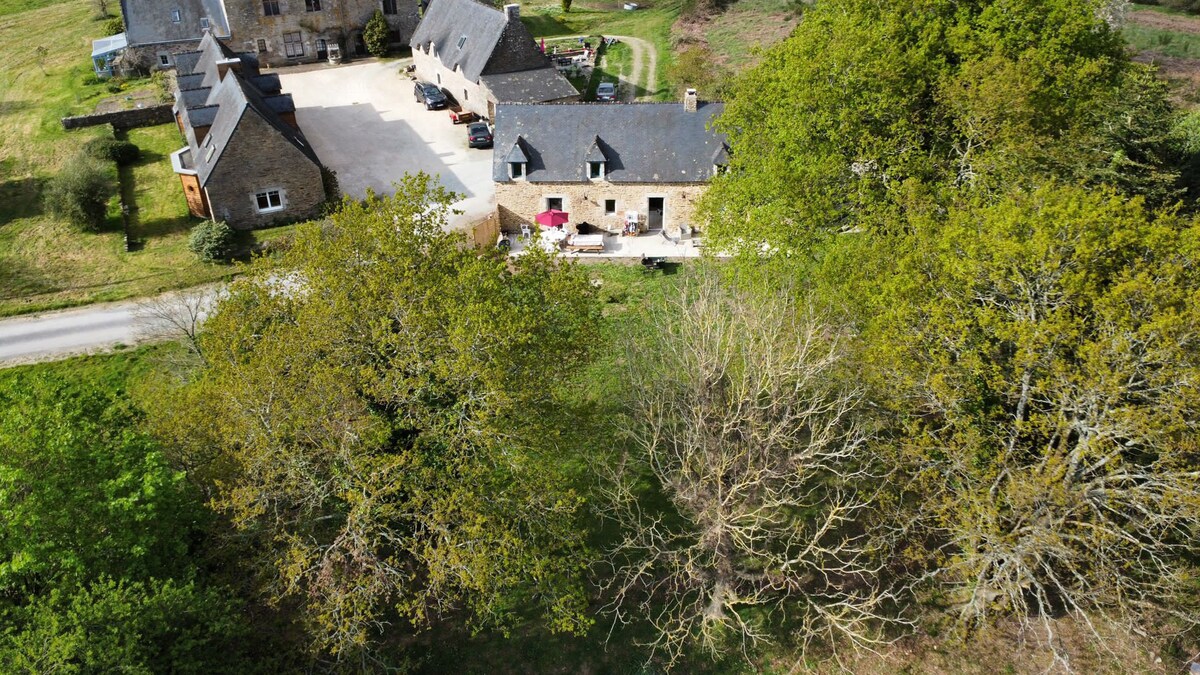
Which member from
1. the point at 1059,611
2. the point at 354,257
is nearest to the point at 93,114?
the point at 354,257

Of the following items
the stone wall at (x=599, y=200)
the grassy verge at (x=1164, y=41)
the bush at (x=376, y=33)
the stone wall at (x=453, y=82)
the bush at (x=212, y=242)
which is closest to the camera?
the bush at (x=212, y=242)

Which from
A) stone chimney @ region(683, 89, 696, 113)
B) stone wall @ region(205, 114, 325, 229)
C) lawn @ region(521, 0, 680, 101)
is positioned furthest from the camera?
lawn @ region(521, 0, 680, 101)

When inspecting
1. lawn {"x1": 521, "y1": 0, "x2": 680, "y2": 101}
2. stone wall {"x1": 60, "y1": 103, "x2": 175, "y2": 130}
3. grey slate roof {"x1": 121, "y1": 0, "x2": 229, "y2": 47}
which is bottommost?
stone wall {"x1": 60, "y1": 103, "x2": 175, "y2": 130}

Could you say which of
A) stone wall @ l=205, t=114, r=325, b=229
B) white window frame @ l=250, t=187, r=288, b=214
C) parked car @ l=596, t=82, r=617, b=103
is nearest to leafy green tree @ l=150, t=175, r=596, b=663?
stone wall @ l=205, t=114, r=325, b=229

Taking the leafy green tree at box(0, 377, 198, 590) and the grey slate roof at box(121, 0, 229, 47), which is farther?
the grey slate roof at box(121, 0, 229, 47)

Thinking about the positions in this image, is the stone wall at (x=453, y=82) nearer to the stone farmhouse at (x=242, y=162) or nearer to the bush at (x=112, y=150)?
the stone farmhouse at (x=242, y=162)

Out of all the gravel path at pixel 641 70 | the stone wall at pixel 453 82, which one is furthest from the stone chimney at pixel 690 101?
the gravel path at pixel 641 70

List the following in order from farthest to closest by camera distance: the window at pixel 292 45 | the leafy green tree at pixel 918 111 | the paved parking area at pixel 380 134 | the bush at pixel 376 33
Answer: the bush at pixel 376 33
the window at pixel 292 45
the paved parking area at pixel 380 134
the leafy green tree at pixel 918 111

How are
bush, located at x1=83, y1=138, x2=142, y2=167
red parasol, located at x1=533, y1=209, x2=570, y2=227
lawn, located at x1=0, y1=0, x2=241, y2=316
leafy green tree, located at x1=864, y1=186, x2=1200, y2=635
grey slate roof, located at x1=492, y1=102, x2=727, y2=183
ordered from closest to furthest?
leafy green tree, located at x1=864, y1=186, x2=1200, y2=635
lawn, located at x1=0, y1=0, x2=241, y2=316
grey slate roof, located at x1=492, y1=102, x2=727, y2=183
red parasol, located at x1=533, y1=209, x2=570, y2=227
bush, located at x1=83, y1=138, x2=142, y2=167

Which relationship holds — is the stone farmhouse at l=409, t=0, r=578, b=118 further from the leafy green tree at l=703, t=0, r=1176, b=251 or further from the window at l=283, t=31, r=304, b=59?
the leafy green tree at l=703, t=0, r=1176, b=251
